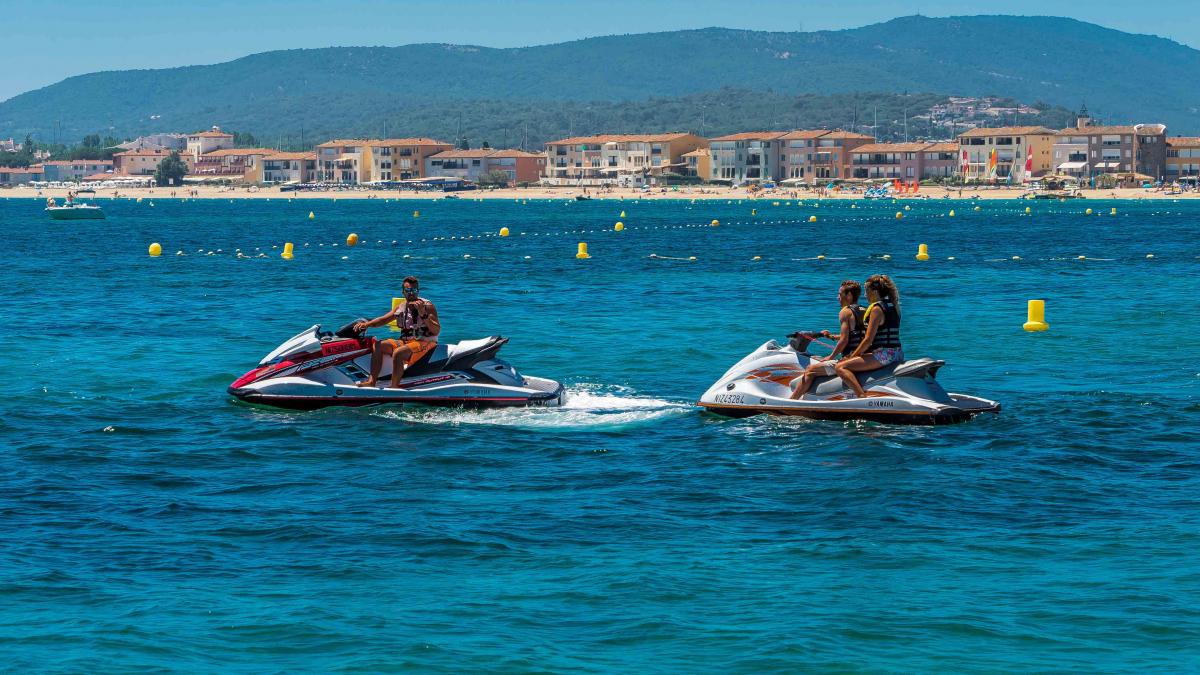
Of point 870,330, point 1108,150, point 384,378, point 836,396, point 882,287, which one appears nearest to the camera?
point 882,287

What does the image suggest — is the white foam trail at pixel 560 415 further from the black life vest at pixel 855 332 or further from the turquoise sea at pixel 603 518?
the black life vest at pixel 855 332

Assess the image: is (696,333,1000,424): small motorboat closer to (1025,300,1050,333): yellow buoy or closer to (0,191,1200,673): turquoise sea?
(0,191,1200,673): turquoise sea

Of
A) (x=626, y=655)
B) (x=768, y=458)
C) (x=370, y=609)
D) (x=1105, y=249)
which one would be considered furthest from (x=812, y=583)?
(x=1105, y=249)

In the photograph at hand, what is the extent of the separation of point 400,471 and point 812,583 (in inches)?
223

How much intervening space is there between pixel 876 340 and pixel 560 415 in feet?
13.2

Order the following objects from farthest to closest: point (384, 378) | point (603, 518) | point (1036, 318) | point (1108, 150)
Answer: point (1108, 150) < point (1036, 318) < point (384, 378) < point (603, 518)

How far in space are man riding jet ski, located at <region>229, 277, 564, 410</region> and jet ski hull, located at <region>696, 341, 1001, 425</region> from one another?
2409 millimetres

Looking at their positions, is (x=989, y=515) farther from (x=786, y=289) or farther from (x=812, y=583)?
(x=786, y=289)

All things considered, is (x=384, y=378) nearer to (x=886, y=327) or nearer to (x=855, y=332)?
(x=855, y=332)

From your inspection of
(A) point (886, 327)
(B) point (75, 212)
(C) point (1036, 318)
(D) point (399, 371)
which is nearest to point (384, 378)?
(D) point (399, 371)

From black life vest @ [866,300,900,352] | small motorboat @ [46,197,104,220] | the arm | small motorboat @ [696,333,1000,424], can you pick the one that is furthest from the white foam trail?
small motorboat @ [46,197,104,220]

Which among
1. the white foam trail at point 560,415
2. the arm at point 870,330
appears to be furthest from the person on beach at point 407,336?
the arm at point 870,330

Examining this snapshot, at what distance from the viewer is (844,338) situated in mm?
18422

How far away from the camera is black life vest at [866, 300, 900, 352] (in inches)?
718
